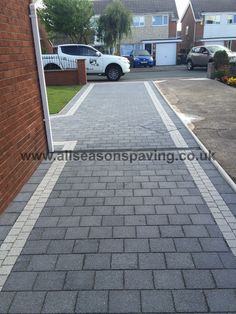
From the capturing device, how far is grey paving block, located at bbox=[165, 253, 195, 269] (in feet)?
9.58

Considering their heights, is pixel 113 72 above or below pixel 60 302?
above

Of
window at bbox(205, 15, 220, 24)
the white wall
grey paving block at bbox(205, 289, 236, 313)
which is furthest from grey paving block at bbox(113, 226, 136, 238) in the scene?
window at bbox(205, 15, 220, 24)

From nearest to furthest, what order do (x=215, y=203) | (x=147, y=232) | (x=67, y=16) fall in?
(x=147, y=232) → (x=215, y=203) → (x=67, y=16)

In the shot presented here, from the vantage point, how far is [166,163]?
5.44 metres

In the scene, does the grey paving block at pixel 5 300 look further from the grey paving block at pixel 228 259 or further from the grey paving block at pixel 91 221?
the grey paving block at pixel 228 259

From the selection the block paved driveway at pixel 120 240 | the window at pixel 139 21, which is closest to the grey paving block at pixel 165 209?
the block paved driveway at pixel 120 240

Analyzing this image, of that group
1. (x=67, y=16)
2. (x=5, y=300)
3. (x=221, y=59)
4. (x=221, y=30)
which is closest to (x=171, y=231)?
(x=5, y=300)

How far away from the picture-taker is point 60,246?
325 centimetres

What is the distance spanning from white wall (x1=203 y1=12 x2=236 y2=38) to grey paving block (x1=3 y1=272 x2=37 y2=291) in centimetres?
3896

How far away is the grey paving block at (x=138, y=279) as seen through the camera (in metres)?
2.69

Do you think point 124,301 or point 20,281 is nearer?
point 124,301

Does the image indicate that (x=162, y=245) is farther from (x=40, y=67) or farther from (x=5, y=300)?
(x=40, y=67)

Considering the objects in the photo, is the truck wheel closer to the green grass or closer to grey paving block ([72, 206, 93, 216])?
the green grass

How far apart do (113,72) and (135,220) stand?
1578 centimetres
